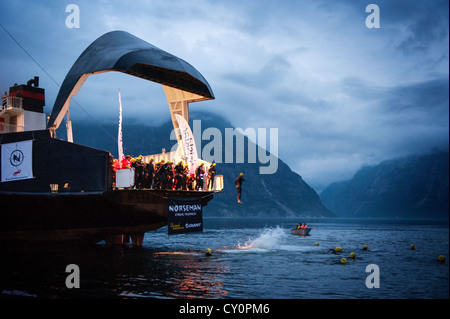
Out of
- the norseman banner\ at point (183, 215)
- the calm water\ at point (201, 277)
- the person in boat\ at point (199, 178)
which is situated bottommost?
the calm water\ at point (201, 277)

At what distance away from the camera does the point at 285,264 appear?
2861cm

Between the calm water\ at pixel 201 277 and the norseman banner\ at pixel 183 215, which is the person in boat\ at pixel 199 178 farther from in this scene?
the calm water\ at pixel 201 277

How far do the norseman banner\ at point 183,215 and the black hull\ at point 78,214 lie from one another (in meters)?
1.33

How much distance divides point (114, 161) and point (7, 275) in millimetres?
11213

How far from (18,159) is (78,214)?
197 inches

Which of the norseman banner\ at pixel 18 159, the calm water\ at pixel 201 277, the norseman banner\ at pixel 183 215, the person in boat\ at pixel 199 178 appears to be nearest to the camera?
the calm water\ at pixel 201 277

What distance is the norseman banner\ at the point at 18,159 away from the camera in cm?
2502

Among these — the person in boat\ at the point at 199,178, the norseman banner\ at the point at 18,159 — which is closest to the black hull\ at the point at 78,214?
the norseman banner\ at the point at 18,159

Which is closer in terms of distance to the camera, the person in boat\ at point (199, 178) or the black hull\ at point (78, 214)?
the black hull\ at point (78, 214)

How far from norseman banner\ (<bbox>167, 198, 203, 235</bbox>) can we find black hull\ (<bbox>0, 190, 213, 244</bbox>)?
4.35 feet

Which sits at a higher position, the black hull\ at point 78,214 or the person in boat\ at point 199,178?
the person in boat\ at point 199,178

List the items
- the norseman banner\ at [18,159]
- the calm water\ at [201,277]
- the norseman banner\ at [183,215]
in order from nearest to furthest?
the calm water\ at [201,277]
the norseman banner\ at [18,159]
the norseman banner\ at [183,215]

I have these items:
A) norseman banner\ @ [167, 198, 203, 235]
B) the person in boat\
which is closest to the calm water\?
norseman banner\ @ [167, 198, 203, 235]
